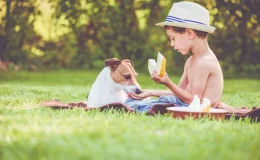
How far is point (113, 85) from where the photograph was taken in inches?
173

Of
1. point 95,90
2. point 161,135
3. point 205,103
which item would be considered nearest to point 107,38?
point 95,90

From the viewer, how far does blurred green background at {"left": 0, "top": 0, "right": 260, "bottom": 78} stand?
346 inches

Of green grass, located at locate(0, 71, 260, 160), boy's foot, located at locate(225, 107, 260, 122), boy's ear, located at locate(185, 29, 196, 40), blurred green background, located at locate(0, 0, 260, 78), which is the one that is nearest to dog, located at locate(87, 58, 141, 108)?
green grass, located at locate(0, 71, 260, 160)

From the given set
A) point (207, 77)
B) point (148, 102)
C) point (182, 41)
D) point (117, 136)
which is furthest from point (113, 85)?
point (117, 136)

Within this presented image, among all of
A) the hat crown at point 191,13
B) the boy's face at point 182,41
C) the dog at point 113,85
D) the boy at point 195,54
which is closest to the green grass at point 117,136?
the dog at point 113,85

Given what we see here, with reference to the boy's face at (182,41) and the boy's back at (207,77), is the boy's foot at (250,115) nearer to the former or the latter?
the boy's back at (207,77)

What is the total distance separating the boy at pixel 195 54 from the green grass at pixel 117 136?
0.53 metres

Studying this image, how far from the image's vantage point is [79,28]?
9.38 m

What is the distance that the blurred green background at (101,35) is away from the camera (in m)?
8.78

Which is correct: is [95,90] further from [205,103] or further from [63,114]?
[205,103]

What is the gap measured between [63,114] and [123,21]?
5750 mm

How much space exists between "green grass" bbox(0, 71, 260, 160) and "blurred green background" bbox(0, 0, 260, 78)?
16.1 feet

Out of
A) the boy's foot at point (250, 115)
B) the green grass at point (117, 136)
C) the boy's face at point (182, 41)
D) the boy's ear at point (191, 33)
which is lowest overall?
the boy's foot at point (250, 115)

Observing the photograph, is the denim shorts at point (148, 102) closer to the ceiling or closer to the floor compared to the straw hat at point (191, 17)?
closer to the floor
